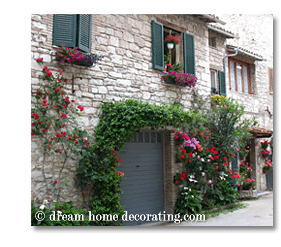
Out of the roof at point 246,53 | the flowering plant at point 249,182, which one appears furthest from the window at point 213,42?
the flowering plant at point 249,182

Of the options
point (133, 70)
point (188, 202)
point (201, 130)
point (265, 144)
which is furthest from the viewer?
point (265, 144)

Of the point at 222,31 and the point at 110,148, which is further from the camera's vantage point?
the point at 222,31

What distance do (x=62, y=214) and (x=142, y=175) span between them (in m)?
2.02

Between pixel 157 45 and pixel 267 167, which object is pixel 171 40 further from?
pixel 267 167

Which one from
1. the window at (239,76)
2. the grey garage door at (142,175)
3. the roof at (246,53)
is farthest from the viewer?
the window at (239,76)

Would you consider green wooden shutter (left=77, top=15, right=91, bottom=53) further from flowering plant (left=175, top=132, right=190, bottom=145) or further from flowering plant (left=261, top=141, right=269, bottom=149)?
flowering plant (left=261, top=141, right=269, bottom=149)

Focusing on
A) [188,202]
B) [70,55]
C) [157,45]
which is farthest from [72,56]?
[188,202]

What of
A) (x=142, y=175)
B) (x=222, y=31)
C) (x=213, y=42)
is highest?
(x=222, y=31)

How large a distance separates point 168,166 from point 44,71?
11.0 feet

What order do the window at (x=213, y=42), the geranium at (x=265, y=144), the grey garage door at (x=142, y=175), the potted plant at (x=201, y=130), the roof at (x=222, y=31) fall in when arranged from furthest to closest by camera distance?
the geranium at (x=265, y=144) → the window at (x=213, y=42) → the roof at (x=222, y=31) → the potted plant at (x=201, y=130) → the grey garage door at (x=142, y=175)

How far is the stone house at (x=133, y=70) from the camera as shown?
15.0 ft

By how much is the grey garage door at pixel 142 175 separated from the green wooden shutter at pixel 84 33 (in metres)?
1.97

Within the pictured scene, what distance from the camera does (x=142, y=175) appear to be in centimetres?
581

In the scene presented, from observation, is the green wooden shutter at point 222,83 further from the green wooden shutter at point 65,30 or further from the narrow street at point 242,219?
the green wooden shutter at point 65,30
